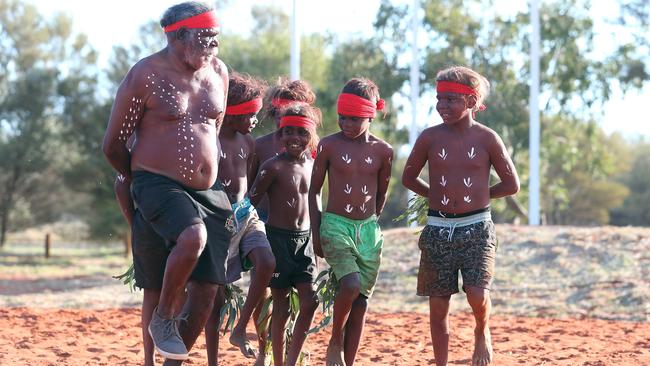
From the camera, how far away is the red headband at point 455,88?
19.1 feet

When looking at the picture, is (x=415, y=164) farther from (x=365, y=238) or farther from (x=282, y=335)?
(x=282, y=335)

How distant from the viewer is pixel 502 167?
5848 millimetres

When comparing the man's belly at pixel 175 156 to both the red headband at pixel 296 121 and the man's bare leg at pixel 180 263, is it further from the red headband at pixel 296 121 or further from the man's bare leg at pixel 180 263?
the red headband at pixel 296 121

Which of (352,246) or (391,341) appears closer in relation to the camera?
(352,246)

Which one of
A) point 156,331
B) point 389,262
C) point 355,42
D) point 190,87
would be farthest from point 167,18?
point 355,42

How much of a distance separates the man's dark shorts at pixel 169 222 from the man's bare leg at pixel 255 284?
751mm

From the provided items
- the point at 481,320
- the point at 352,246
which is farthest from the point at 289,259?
the point at 481,320

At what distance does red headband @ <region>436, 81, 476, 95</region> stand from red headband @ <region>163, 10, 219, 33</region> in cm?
161

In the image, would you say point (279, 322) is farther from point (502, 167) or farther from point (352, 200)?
point (502, 167)

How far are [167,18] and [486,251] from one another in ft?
7.75

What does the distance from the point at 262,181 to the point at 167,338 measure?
1.77 meters

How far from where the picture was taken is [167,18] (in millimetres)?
4949

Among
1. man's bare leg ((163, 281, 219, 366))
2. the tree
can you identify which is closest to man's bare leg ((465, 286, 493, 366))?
man's bare leg ((163, 281, 219, 366))

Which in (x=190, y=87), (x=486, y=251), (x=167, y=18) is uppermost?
(x=167, y=18)
